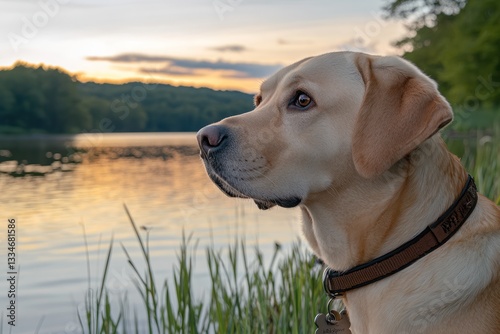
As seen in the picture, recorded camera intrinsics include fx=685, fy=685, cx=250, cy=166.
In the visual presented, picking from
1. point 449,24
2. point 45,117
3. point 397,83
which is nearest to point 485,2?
point 449,24

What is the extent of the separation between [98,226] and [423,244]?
14.8 metres

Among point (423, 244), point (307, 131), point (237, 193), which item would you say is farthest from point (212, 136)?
point (423, 244)

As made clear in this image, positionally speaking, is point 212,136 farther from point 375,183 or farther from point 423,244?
point 423,244

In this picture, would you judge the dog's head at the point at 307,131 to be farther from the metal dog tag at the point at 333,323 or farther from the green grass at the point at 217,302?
the green grass at the point at 217,302

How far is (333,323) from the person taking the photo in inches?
140

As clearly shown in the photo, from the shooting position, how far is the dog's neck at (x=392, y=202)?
312 cm

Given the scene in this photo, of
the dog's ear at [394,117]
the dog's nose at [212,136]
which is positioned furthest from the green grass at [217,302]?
the dog's ear at [394,117]

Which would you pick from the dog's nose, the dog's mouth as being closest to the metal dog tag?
the dog's mouth

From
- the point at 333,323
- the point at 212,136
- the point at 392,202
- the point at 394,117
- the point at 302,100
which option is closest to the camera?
the point at 394,117

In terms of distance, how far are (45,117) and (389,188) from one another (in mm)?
59775

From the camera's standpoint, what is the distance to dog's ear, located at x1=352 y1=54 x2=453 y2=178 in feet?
9.71

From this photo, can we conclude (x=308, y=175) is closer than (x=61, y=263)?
Yes

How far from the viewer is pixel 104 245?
14.2 metres

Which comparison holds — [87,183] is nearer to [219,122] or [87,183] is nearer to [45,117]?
[219,122]
